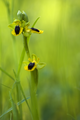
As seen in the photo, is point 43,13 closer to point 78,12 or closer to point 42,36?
point 42,36

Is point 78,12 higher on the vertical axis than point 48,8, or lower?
lower

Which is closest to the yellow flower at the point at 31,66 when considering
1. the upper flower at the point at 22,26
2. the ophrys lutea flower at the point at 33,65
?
the ophrys lutea flower at the point at 33,65

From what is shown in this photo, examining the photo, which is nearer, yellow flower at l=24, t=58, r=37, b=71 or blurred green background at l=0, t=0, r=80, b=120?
yellow flower at l=24, t=58, r=37, b=71

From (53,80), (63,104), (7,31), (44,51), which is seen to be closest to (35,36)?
(44,51)

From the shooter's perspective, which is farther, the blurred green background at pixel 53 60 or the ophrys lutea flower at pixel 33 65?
the blurred green background at pixel 53 60

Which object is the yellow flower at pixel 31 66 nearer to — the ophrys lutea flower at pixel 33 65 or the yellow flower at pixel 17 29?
the ophrys lutea flower at pixel 33 65

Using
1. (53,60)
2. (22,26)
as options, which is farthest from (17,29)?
(53,60)

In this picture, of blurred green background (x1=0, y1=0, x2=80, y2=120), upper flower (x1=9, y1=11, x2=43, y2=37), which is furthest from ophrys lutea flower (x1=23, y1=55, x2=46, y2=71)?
blurred green background (x1=0, y1=0, x2=80, y2=120)

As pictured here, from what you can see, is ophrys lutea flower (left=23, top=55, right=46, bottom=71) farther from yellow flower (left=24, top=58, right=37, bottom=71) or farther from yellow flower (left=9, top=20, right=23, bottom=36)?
yellow flower (left=9, top=20, right=23, bottom=36)
